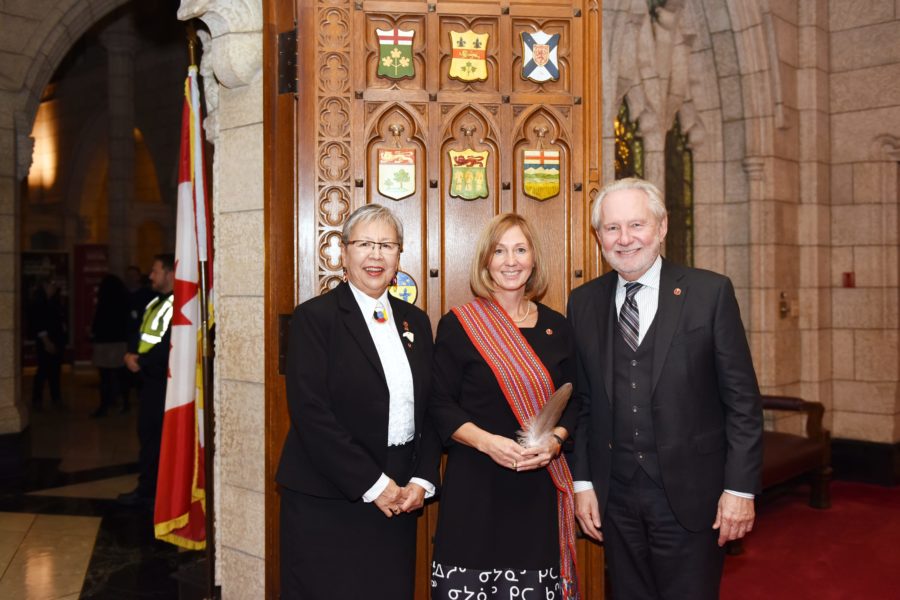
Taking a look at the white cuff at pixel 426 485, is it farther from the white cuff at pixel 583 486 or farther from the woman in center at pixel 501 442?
the white cuff at pixel 583 486

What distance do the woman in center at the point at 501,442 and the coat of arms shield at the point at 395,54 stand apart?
2.56 feet

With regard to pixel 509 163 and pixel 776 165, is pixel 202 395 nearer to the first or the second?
pixel 509 163

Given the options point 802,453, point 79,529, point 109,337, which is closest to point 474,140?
point 79,529

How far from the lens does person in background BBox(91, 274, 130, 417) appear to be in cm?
937

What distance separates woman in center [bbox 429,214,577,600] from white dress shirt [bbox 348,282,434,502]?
0.28 feet

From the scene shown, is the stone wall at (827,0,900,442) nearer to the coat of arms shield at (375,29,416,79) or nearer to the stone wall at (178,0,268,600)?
the coat of arms shield at (375,29,416,79)

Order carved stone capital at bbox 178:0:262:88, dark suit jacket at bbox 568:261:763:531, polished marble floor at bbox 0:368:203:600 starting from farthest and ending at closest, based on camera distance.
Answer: polished marble floor at bbox 0:368:203:600 < carved stone capital at bbox 178:0:262:88 < dark suit jacket at bbox 568:261:763:531

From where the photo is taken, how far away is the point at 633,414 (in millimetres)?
2270

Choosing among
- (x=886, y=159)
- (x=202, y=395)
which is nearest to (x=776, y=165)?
(x=886, y=159)

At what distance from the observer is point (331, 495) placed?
2.29m

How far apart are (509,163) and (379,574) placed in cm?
151

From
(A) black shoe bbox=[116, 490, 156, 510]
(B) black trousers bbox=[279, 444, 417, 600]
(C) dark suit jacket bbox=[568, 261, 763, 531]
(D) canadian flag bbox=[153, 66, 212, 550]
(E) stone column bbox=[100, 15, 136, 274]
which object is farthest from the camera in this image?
(E) stone column bbox=[100, 15, 136, 274]

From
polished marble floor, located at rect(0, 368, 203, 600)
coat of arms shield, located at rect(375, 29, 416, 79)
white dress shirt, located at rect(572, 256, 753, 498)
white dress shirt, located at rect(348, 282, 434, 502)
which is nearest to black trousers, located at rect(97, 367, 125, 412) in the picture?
polished marble floor, located at rect(0, 368, 203, 600)

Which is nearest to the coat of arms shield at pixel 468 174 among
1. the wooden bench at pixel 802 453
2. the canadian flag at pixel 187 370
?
the canadian flag at pixel 187 370
